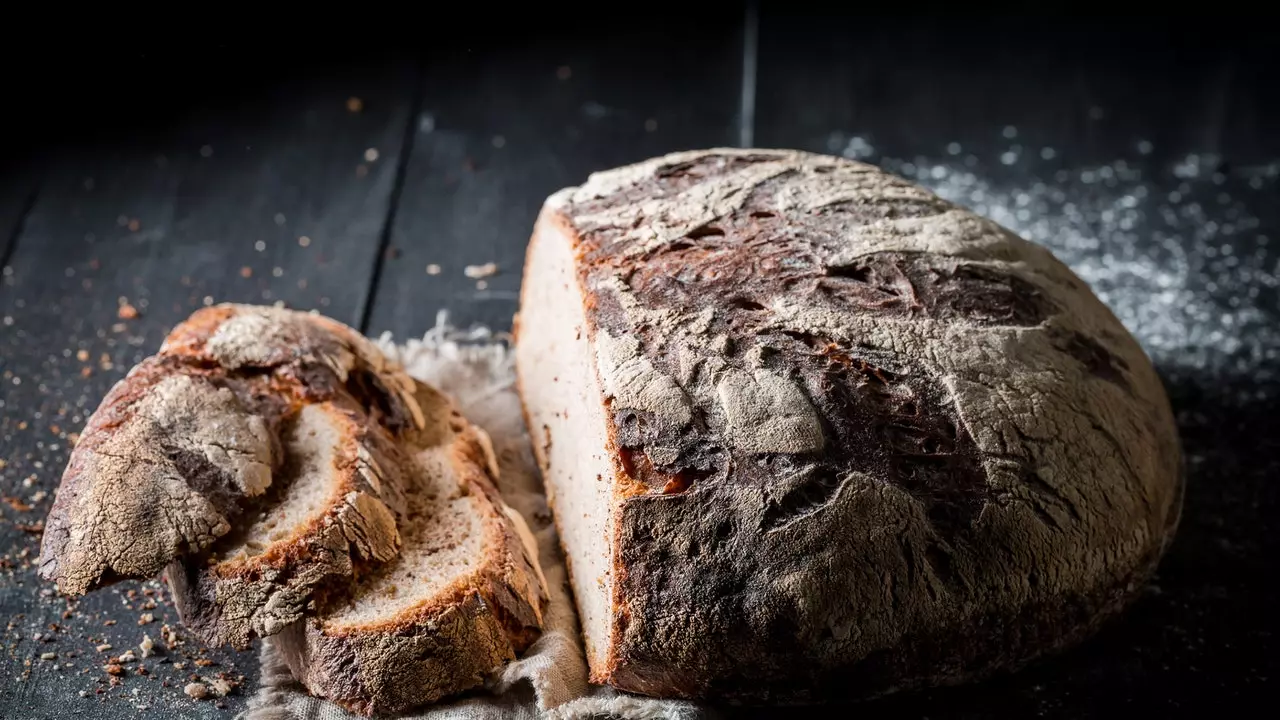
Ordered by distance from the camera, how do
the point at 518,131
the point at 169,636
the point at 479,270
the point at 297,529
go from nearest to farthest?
the point at 297,529 < the point at 169,636 < the point at 479,270 < the point at 518,131

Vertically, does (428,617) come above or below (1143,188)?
below

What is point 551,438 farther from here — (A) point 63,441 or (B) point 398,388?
(A) point 63,441

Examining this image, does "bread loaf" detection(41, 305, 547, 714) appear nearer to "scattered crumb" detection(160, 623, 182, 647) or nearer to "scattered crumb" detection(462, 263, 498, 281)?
"scattered crumb" detection(160, 623, 182, 647)

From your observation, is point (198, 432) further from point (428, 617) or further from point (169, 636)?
point (428, 617)

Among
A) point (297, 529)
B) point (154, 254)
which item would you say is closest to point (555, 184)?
point (154, 254)

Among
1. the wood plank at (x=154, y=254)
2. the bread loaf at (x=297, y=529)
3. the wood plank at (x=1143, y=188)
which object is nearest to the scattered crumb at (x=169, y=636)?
the wood plank at (x=154, y=254)

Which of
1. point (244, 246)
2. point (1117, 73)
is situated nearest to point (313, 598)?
point (244, 246)

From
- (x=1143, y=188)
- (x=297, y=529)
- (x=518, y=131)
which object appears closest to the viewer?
(x=297, y=529)
